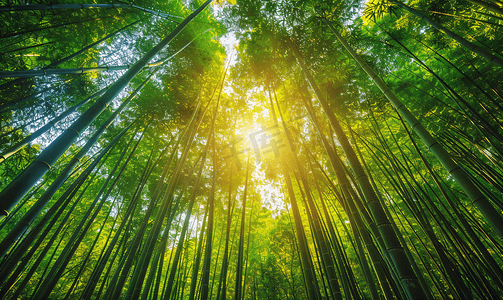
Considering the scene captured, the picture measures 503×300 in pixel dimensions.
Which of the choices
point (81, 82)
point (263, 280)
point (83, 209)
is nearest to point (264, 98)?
point (81, 82)

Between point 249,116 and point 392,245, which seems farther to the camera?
point 249,116

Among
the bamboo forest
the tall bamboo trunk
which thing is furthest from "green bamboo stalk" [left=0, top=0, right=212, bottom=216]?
the tall bamboo trunk

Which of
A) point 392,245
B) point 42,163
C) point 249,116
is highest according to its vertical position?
point 249,116

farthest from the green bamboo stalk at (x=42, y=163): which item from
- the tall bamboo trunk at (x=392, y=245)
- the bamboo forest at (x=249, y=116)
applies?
the tall bamboo trunk at (x=392, y=245)

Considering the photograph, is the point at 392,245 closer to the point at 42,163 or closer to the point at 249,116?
the point at 42,163

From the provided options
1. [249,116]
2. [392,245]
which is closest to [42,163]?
[392,245]

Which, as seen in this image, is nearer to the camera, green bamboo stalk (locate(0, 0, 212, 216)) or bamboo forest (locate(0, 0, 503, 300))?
green bamboo stalk (locate(0, 0, 212, 216))

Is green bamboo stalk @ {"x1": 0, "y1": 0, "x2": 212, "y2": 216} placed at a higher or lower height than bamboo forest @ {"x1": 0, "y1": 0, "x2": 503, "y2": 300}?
lower

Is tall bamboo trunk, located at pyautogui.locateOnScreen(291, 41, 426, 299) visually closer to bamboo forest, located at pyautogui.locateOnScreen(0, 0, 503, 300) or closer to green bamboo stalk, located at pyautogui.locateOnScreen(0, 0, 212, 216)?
Result: bamboo forest, located at pyautogui.locateOnScreen(0, 0, 503, 300)

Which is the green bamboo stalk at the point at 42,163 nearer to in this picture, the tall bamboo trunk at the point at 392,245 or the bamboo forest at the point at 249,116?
the bamboo forest at the point at 249,116

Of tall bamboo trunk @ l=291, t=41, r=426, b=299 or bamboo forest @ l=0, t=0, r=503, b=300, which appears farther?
bamboo forest @ l=0, t=0, r=503, b=300

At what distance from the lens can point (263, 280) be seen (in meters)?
5.77

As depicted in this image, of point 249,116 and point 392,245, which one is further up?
point 249,116

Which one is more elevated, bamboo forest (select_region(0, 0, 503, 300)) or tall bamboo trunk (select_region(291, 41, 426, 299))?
bamboo forest (select_region(0, 0, 503, 300))
